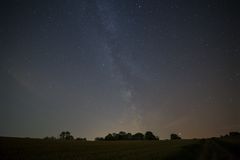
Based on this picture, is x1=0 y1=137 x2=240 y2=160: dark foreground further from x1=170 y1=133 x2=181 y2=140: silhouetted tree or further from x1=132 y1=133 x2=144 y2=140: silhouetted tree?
x1=170 y1=133 x2=181 y2=140: silhouetted tree

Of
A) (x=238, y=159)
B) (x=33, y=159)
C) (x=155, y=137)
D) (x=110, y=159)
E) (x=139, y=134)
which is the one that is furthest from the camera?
(x=139, y=134)

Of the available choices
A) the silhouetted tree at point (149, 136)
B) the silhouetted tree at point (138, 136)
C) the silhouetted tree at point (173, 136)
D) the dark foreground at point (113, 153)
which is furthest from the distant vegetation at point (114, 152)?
the silhouetted tree at point (173, 136)

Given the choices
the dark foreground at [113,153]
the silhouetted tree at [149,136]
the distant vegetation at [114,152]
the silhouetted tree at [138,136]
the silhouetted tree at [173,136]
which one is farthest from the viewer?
the silhouetted tree at [173,136]

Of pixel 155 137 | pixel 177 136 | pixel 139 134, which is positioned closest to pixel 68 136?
pixel 139 134

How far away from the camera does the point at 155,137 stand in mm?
166000

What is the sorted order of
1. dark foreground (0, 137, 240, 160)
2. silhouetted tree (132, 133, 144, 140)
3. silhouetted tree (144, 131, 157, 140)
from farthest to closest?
1. silhouetted tree (132, 133, 144, 140)
2. silhouetted tree (144, 131, 157, 140)
3. dark foreground (0, 137, 240, 160)

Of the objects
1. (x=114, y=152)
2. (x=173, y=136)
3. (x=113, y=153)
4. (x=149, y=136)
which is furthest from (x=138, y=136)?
(x=113, y=153)

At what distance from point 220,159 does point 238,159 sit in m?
1.39

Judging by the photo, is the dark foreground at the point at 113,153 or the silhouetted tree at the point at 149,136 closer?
the dark foreground at the point at 113,153

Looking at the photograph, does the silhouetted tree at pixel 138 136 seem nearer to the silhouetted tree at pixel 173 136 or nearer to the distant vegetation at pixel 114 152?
the silhouetted tree at pixel 173 136

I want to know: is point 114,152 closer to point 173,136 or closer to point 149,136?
point 149,136

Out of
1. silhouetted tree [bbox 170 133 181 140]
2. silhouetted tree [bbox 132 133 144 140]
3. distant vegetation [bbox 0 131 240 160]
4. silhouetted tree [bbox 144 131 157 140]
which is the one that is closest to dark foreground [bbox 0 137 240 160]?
distant vegetation [bbox 0 131 240 160]

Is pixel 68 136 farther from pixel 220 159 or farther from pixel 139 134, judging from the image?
pixel 220 159

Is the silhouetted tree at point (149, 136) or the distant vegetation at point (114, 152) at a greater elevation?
the silhouetted tree at point (149, 136)
